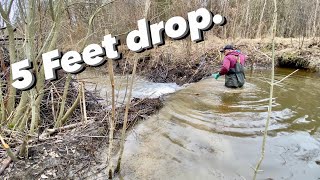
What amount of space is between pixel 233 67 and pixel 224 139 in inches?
130

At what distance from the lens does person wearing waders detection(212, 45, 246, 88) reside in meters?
7.53

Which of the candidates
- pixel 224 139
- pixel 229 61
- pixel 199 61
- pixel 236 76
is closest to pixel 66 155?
pixel 224 139

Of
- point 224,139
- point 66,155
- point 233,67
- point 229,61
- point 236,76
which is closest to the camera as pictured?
point 66,155

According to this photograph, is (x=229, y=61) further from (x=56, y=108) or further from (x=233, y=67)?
(x=56, y=108)

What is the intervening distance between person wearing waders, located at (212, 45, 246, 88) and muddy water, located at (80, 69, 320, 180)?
1.86ft

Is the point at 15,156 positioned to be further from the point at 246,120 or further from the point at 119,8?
the point at 119,8

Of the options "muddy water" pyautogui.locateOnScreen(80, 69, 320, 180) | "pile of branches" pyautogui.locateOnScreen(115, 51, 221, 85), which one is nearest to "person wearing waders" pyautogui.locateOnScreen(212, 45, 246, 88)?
"muddy water" pyautogui.locateOnScreen(80, 69, 320, 180)

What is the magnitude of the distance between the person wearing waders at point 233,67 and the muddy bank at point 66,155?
3.65 metres

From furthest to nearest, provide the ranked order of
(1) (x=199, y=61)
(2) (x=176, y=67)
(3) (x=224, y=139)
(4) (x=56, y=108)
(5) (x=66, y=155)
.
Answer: (1) (x=199, y=61) < (2) (x=176, y=67) < (4) (x=56, y=108) < (3) (x=224, y=139) < (5) (x=66, y=155)

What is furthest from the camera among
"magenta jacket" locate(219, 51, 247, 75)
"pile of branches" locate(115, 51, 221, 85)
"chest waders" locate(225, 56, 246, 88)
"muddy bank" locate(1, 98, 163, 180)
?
"pile of branches" locate(115, 51, 221, 85)

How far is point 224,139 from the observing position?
4.75m

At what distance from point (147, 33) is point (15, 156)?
283cm

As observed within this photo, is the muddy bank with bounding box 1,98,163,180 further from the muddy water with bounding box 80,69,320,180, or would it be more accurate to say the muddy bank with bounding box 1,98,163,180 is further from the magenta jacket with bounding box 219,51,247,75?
the magenta jacket with bounding box 219,51,247,75

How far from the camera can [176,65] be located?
12.2 m
